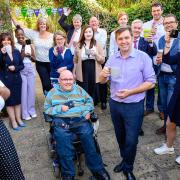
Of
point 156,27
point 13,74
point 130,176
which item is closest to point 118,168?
point 130,176

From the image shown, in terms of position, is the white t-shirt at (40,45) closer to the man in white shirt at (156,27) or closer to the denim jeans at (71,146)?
the man in white shirt at (156,27)

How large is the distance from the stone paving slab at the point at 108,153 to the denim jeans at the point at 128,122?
42 cm

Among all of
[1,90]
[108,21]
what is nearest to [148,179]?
[1,90]

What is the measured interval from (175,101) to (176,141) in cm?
112

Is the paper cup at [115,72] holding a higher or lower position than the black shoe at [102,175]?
higher

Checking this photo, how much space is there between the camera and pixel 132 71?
3002 mm

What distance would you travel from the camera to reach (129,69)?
3006 millimetres

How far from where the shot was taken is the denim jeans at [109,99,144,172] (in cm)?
312

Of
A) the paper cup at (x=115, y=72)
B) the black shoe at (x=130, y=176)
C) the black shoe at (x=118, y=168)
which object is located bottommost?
the black shoe at (x=118, y=168)

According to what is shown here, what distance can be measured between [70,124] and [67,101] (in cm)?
30

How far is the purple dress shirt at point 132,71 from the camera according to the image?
301 centimetres

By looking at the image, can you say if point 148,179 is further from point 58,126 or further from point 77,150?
point 58,126

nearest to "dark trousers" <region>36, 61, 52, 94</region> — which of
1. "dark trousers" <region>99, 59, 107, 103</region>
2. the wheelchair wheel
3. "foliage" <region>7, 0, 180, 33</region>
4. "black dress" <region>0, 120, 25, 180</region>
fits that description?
"dark trousers" <region>99, 59, 107, 103</region>

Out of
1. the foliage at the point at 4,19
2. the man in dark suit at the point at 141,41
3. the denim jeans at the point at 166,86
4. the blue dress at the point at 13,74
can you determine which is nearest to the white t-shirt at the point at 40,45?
the blue dress at the point at 13,74
